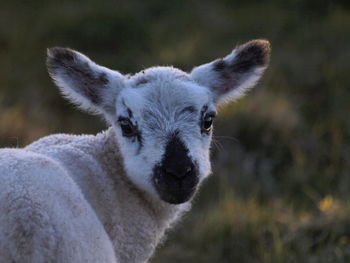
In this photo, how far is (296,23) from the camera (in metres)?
13.2

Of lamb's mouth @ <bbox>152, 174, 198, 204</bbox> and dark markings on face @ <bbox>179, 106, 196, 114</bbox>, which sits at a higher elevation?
dark markings on face @ <bbox>179, 106, 196, 114</bbox>

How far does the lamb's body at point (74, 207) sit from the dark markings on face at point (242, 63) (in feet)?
3.14

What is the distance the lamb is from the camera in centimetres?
373

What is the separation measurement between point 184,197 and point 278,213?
290 centimetres

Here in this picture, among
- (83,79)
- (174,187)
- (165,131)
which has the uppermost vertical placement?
(83,79)

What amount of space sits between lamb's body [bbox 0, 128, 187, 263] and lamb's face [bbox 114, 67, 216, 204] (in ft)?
0.59

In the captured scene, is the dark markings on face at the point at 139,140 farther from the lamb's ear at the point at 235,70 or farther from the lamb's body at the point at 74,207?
the lamb's ear at the point at 235,70

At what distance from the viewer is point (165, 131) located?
4.50 metres

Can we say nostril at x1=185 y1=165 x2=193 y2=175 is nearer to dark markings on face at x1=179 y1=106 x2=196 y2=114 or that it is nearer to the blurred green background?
dark markings on face at x1=179 y1=106 x2=196 y2=114

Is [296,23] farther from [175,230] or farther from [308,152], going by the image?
[175,230]

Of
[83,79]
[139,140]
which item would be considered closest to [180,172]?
[139,140]

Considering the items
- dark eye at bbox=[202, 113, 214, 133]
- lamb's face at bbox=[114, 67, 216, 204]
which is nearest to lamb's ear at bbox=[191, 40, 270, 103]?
lamb's face at bbox=[114, 67, 216, 204]

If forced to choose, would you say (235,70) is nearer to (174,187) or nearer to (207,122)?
(207,122)

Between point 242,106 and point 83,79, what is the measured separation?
16.2ft
